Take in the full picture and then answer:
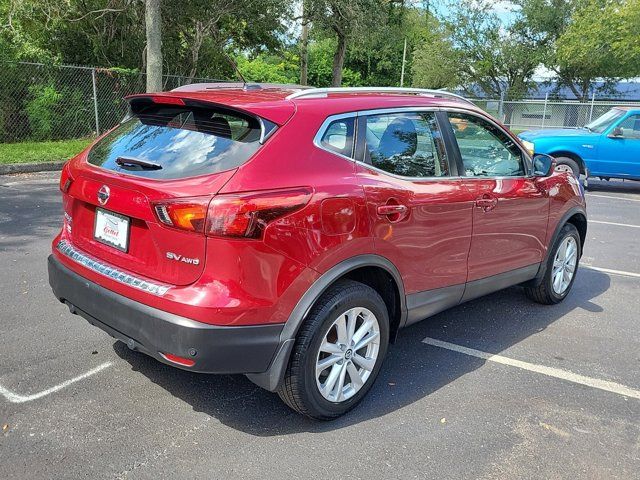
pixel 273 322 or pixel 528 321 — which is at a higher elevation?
pixel 273 322

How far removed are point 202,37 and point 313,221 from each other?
58.9 ft

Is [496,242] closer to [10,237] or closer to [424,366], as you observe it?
[424,366]

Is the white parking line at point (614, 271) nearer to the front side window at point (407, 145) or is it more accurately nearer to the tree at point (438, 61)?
the front side window at point (407, 145)

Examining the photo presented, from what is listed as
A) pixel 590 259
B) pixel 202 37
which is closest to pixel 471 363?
pixel 590 259

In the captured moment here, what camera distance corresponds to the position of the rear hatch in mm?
2613

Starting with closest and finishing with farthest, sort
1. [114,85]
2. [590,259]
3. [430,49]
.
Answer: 1. [590,259]
2. [114,85]
3. [430,49]

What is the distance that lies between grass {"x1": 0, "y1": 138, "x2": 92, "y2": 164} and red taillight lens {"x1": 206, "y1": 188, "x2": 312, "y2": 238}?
10.1 m

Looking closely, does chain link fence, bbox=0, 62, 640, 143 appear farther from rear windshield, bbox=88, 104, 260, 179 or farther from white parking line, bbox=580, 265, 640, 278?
white parking line, bbox=580, 265, 640, 278

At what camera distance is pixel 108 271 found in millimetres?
2947

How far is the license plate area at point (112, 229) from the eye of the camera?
2875 millimetres

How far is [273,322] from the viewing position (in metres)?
2.69

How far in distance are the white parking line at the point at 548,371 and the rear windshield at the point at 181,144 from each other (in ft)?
7.32

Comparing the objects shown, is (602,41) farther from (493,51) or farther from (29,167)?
(29,167)

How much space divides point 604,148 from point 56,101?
12747 millimetres
